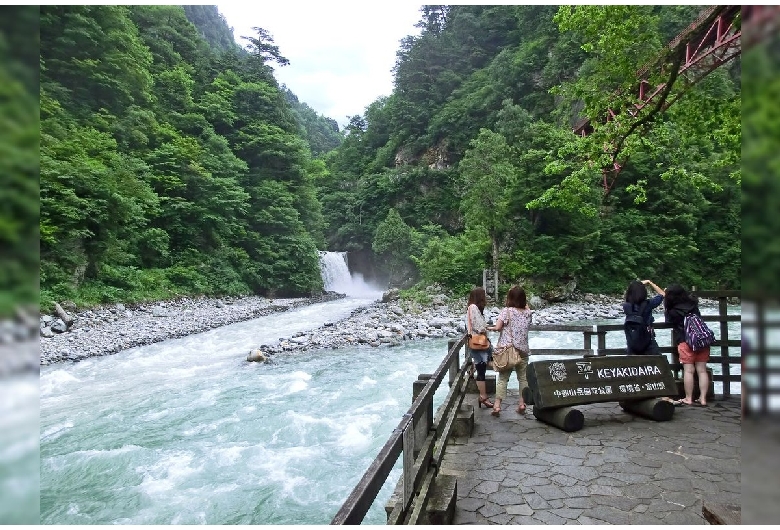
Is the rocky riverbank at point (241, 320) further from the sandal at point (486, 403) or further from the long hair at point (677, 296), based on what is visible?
the long hair at point (677, 296)

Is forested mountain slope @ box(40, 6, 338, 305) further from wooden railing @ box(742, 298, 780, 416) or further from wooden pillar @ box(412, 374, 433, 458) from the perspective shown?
wooden railing @ box(742, 298, 780, 416)

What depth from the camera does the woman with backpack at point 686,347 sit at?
4.75 meters

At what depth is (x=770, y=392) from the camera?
71cm

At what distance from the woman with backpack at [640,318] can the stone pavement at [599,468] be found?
739 mm

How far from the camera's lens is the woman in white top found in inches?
198

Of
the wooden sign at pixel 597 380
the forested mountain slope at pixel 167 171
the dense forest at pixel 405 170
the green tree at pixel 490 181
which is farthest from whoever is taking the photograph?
the green tree at pixel 490 181

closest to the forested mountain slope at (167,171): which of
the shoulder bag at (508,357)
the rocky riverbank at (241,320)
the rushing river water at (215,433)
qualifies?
the rocky riverbank at (241,320)

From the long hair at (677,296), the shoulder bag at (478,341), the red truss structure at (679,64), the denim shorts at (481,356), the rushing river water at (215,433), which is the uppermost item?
the red truss structure at (679,64)

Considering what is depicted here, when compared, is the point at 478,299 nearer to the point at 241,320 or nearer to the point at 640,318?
the point at 640,318

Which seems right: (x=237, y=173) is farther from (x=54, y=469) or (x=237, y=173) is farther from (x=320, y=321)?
(x=54, y=469)

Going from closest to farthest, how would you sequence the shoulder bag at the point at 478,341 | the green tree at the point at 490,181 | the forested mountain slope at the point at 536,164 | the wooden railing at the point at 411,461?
the wooden railing at the point at 411,461
the shoulder bag at the point at 478,341
the forested mountain slope at the point at 536,164
the green tree at the point at 490,181

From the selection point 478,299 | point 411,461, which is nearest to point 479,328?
point 478,299

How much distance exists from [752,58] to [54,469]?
7601mm

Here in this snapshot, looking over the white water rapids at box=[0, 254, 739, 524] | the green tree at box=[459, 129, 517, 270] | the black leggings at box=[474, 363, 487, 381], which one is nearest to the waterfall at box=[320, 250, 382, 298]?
the green tree at box=[459, 129, 517, 270]
